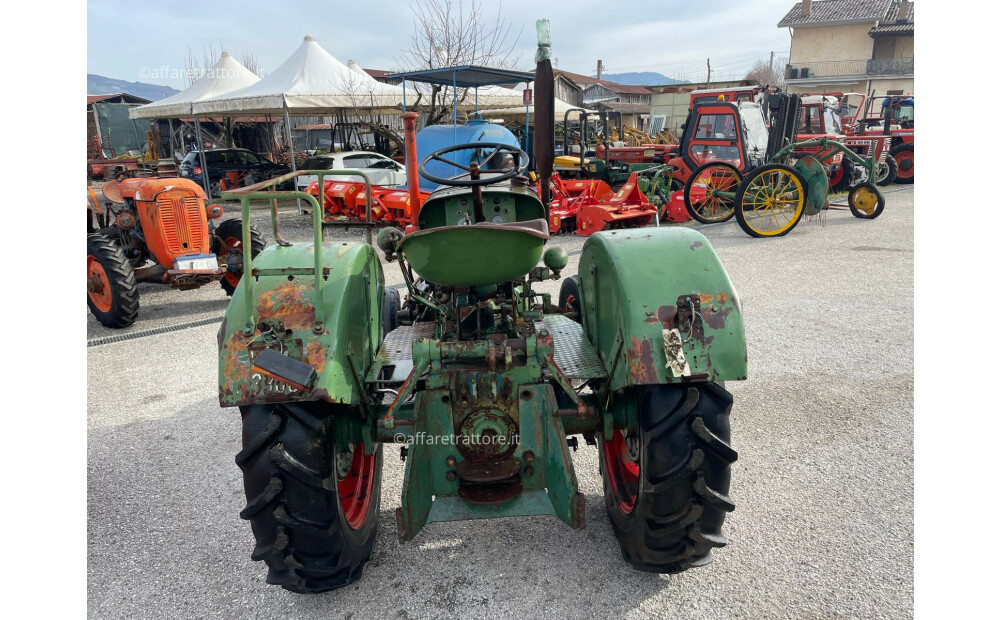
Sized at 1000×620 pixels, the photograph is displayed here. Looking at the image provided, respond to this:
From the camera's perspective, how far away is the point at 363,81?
46.6 feet

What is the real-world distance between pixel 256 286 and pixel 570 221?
7.85m

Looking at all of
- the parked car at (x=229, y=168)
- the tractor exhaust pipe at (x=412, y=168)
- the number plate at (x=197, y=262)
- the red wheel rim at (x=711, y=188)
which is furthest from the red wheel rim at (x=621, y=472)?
the parked car at (x=229, y=168)

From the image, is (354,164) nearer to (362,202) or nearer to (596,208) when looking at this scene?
(362,202)

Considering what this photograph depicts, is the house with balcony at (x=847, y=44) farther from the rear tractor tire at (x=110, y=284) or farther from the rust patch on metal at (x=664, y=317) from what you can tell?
the rust patch on metal at (x=664, y=317)

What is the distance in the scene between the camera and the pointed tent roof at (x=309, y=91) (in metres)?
12.5

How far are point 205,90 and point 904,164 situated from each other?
17741 millimetres

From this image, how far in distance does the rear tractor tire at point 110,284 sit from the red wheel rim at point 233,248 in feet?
2.87

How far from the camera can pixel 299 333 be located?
2.05 meters

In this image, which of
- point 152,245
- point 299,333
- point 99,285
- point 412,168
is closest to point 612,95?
point 152,245

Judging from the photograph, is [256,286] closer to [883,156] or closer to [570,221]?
[570,221]

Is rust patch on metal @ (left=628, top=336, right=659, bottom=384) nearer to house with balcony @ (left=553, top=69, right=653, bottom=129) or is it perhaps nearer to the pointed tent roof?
the pointed tent roof

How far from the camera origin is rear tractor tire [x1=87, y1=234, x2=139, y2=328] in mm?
5500

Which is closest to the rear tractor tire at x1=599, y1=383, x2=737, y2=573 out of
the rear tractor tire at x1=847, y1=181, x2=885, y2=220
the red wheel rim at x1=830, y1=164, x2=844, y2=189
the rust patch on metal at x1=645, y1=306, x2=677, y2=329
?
the rust patch on metal at x1=645, y1=306, x2=677, y2=329

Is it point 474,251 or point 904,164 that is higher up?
point 904,164
